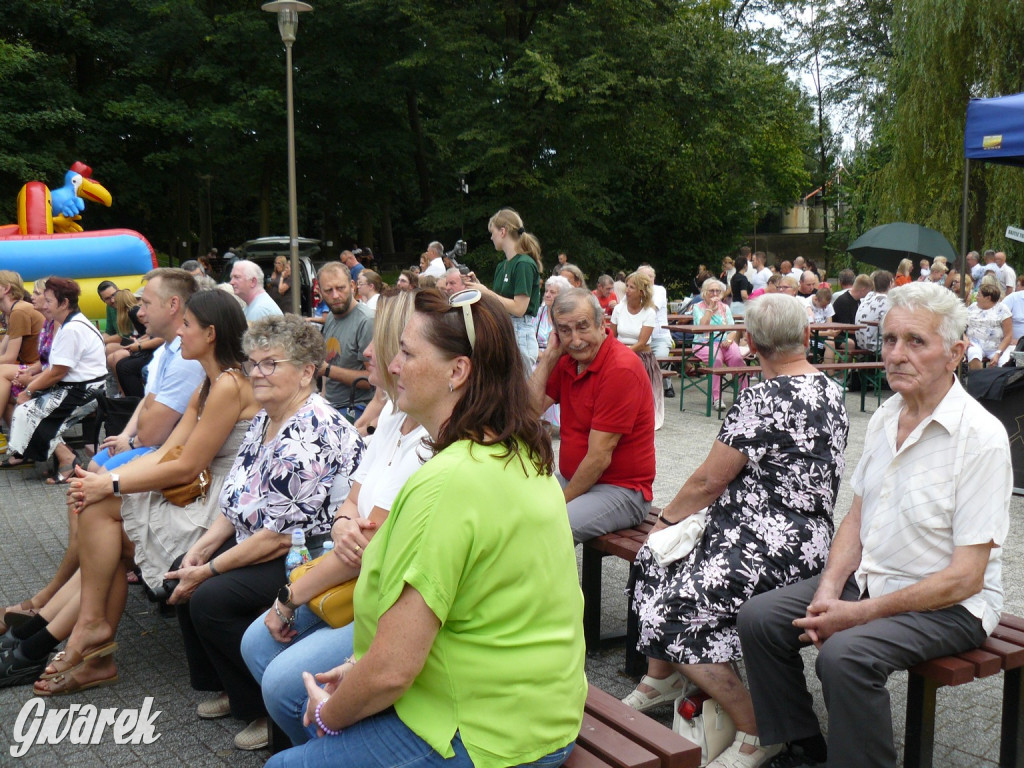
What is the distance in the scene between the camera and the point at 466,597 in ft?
6.45

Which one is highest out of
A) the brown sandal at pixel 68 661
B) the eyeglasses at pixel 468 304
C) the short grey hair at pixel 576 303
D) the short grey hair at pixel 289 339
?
the eyeglasses at pixel 468 304

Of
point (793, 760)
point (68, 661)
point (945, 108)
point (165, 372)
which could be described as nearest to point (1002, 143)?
point (793, 760)

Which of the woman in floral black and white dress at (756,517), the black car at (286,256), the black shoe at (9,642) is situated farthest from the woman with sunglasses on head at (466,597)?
the black car at (286,256)

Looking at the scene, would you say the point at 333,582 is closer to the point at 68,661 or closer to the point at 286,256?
the point at 68,661

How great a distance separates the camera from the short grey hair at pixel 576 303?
4.23m

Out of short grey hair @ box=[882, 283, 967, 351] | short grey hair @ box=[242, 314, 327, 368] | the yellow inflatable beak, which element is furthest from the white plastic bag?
the yellow inflatable beak

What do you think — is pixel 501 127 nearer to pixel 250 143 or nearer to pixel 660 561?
pixel 250 143

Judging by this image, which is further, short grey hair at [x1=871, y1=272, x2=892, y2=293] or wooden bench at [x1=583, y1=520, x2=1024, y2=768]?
short grey hair at [x1=871, y1=272, x2=892, y2=293]

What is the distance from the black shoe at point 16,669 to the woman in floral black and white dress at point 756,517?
2.54 m

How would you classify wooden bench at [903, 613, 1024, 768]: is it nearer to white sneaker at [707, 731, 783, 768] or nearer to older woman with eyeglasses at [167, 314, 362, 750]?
white sneaker at [707, 731, 783, 768]

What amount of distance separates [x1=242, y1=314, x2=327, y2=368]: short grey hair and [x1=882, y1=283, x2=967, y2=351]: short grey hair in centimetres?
207

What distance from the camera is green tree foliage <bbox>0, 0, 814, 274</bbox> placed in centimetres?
2561

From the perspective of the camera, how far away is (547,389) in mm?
4625

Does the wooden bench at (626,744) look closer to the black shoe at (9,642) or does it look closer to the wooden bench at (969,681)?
the wooden bench at (969,681)
